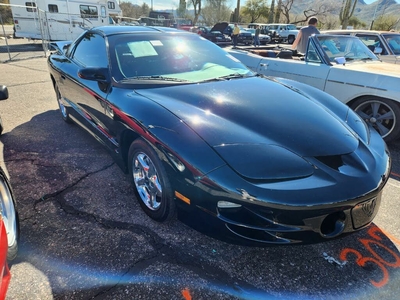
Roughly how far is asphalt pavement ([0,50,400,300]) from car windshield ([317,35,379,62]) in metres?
2.65

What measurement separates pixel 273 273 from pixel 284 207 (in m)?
0.59

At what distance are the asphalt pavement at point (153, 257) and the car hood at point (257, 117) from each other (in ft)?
2.61

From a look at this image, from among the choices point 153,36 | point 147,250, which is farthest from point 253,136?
point 153,36

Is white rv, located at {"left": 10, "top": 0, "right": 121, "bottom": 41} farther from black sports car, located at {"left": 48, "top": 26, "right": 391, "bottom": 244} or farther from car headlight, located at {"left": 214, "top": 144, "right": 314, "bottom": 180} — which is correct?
car headlight, located at {"left": 214, "top": 144, "right": 314, "bottom": 180}

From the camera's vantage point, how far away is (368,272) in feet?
6.62

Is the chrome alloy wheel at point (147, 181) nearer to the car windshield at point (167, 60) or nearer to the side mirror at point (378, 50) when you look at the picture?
the car windshield at point (167, 60)

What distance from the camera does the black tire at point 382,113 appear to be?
13.1 feet

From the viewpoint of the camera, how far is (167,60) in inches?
121

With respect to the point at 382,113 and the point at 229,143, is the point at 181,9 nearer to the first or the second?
the point at 382,113

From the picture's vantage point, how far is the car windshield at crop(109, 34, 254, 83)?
289 centimetres

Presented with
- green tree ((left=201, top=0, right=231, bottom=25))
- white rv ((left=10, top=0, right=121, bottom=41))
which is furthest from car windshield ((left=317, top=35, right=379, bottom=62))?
green tree ((left=201, top=0, right=231, bottom=25))

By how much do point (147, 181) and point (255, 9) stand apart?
54.2 metres

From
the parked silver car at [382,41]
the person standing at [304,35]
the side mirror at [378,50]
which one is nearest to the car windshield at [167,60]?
the person standing at [304,35]

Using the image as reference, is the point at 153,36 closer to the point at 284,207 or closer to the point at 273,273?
Answer: the point at 284,207
